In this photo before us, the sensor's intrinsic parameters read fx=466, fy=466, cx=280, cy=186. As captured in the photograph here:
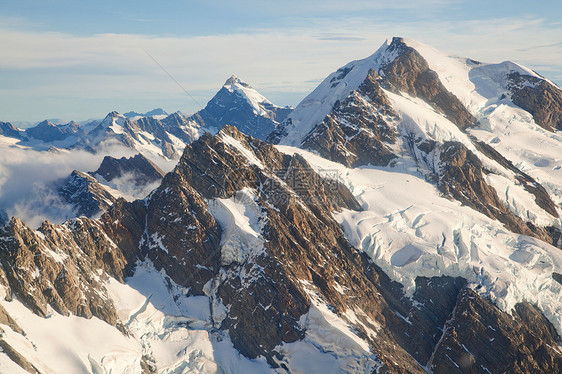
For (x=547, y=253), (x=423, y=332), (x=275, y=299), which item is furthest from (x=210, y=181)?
(x=547, y=253)

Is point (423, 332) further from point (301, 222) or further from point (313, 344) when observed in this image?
point (301, 222)

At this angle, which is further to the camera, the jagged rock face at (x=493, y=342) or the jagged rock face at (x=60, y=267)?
the jagged rock face at (x=493, y=342)

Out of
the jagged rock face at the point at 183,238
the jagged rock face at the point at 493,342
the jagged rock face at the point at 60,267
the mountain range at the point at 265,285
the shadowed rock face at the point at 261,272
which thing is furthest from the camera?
the jagged rock face at the point at 183,238

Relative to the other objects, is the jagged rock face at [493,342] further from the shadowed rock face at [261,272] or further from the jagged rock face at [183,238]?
the jagged rock face at [183,238]

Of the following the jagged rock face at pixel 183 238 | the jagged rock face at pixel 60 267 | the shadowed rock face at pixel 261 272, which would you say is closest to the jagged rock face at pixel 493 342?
the shadowed rock face at pixel 261 272

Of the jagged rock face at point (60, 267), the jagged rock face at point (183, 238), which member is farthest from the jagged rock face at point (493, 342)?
the jagged rock face at point (60, 267)

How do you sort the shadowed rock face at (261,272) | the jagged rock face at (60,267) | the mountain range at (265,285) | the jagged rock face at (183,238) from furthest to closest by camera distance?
the jagged rock face at (183,238) < the shadowed rock face at (261,272) < the mountain range at (265,285) < the jagged rock face at (60,267)

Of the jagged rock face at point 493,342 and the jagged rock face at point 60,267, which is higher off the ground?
the jagged rock face at point 60,267

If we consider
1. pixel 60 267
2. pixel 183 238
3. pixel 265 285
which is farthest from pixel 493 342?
pixel 60 267

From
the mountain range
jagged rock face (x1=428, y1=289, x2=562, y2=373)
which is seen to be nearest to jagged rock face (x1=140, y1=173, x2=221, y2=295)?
the mountain range
